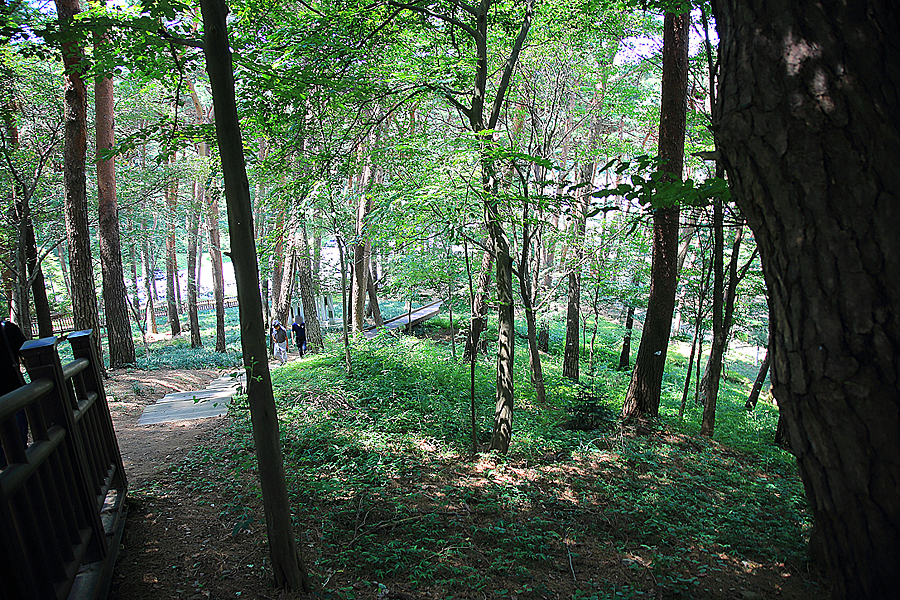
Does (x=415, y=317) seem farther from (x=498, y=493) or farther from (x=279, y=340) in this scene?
(x=498, y=493)

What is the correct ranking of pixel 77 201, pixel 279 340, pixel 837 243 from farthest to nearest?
pixel 279 340, pixel 77 201, pixel 837 243

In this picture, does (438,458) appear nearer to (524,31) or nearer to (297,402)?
(297,402)

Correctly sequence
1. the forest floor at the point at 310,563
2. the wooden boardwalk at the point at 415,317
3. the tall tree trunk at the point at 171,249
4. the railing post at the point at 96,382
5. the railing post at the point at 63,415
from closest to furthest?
the railing post at the point at 63,415 < the forest floor at the point at 310,563 < the railing post at the point at 96,382 < the tall tree trunk at the point at 171,249 < the wooden boardwalk at the point at 415,317

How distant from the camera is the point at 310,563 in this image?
362 cm

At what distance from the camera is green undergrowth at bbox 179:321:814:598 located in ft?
12.6

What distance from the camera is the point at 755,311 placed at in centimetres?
1645

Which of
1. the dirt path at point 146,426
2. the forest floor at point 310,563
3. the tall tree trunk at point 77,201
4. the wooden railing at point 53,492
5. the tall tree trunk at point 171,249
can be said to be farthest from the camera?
the tall tree trunk at point 171,249

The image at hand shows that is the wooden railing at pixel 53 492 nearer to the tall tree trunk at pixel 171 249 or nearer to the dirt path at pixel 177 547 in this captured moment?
the dirt path at pixel 177 547

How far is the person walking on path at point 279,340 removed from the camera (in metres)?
13.3

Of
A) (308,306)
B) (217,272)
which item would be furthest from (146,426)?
(217,272)

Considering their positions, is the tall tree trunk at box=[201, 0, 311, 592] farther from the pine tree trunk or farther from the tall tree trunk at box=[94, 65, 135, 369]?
the tall tree trunk at box=[94, 65, 135, 369]

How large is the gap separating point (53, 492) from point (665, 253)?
26.6 feet

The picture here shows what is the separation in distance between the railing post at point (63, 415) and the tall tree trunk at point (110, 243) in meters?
10.2

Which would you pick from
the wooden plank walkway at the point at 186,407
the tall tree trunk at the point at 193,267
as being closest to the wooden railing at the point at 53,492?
the wooden plank walkway at the point at 186,407
